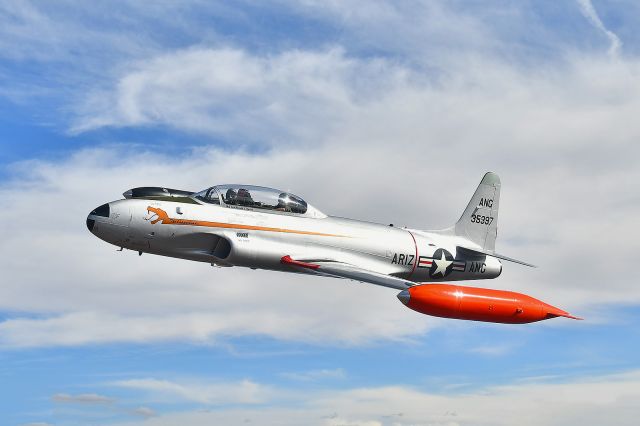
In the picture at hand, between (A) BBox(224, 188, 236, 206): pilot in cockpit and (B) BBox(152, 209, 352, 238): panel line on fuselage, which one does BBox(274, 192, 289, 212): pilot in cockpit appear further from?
(A) BBox(224, 188, 236, 206): pilot in cockpit

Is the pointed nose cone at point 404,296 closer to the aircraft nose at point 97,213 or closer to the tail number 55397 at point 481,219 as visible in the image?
the aircraft nose at point 97,213

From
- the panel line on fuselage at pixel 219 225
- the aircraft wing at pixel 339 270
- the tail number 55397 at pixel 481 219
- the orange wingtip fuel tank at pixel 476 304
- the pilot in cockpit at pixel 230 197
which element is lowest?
the orange wingtip fuel tank at pixel 476 304

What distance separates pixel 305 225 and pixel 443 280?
6545mm

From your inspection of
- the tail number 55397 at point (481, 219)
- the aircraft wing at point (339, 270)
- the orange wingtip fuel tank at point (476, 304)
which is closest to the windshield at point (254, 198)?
the aircraft wing at point (339, 270)

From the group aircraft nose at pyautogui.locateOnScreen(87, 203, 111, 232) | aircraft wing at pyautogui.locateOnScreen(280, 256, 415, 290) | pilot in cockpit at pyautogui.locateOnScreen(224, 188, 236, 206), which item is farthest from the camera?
pilot in cockpit at pyautogui.locateOnScreen(224, 188, 236, 206)

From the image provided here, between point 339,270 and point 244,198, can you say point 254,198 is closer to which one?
point 244,198

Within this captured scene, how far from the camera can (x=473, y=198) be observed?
30391 mm

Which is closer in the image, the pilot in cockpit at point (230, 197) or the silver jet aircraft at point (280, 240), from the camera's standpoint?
the silver jet aircraft at point (280, 240)

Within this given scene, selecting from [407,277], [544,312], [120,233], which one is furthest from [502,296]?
[120,233]

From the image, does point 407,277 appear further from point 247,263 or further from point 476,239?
point 247,263

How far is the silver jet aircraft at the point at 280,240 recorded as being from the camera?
20906 millimetres

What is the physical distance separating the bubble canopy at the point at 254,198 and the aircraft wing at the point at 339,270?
1749 millimetres

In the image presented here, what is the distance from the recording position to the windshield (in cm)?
2372

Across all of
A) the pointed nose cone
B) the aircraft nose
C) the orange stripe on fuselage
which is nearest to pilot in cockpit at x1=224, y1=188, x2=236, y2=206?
the orange stripe on fuselage
